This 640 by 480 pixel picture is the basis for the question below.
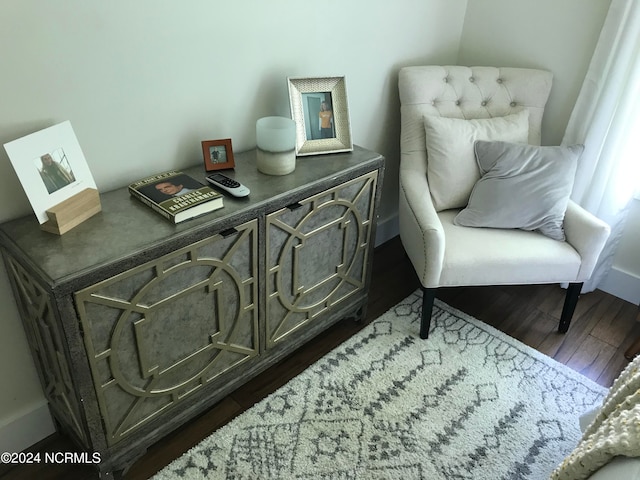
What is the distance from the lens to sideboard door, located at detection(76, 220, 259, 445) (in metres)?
1.29

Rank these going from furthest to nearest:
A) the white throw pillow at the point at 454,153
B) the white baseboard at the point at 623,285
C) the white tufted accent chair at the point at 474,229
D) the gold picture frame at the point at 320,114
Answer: the white baseboard at the point at 623,285 < the white throw pillow at the point at 454,153 < the white tufted accent chair at the point at 474,229 < the gold picture frame at the point at 320,114

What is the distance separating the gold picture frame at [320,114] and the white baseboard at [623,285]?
1.54 meters

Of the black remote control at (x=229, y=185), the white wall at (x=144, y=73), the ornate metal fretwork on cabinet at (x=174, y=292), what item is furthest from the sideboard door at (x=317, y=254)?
the white wall at (x=144, y=73)

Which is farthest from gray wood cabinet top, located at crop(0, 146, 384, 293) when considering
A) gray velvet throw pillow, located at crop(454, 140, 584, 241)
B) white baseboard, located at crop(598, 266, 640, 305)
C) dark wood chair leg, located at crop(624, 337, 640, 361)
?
white baseboard, located at crop(598, 266, 640, 305)

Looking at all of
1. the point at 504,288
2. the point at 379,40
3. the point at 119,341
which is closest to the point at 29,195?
the point at 119,341

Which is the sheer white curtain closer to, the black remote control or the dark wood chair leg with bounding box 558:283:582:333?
the dark wood chair leg with bounding box 558:283:582:333

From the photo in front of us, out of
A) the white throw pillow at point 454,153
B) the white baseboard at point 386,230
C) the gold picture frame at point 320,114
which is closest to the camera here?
the gold picture frame at point 320,114

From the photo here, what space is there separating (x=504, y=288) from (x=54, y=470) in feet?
6.59

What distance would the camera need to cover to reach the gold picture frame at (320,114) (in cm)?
184

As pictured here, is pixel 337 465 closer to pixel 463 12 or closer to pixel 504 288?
pixel 504 288

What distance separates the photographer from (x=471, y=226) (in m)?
2.15

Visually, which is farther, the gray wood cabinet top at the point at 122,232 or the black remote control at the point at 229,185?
the black remote control at the point at 229,185

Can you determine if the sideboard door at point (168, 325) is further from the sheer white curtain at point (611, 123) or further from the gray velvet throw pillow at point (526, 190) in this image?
the sheer white curtain at point (611, 123)

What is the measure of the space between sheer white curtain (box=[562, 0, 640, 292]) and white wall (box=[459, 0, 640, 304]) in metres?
0.10
